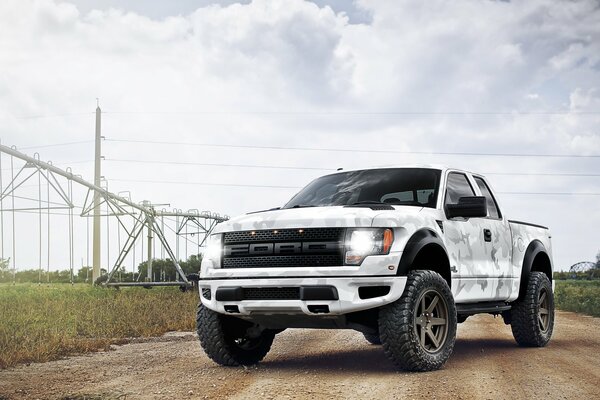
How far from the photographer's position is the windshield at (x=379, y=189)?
934cm

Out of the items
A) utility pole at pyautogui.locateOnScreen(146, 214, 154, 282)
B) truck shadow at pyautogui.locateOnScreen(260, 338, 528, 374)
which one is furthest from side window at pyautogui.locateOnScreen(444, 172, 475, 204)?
utility pole at pyautogui.locateOnScreen(146, 214, 154, 282)

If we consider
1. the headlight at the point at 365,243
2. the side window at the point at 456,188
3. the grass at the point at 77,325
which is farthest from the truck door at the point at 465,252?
the grass at the point at 77,325

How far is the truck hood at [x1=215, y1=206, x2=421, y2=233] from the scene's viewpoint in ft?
25.7

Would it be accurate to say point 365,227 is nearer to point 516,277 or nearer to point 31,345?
point 516,277

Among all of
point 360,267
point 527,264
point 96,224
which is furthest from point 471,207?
point 96,224

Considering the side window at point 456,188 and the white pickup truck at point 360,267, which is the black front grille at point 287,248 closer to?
the white pickup truck at point 360,267

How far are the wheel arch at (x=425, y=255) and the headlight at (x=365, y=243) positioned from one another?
237 mm

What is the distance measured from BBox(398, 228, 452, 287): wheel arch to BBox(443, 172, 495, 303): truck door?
91mm

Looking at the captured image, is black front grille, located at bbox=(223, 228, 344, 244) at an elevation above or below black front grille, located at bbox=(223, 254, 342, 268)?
above

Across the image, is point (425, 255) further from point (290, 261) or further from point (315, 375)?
point (315, 375)

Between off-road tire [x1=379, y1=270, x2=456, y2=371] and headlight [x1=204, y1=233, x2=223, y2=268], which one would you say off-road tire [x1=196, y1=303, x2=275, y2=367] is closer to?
headlight [x1=204, y1=233, x2=223, y2=268]

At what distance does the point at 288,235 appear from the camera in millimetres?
8031

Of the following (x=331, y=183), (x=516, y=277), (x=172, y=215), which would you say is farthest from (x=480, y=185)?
(x=172, y=215)

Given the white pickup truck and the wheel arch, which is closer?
the white pickup truck
